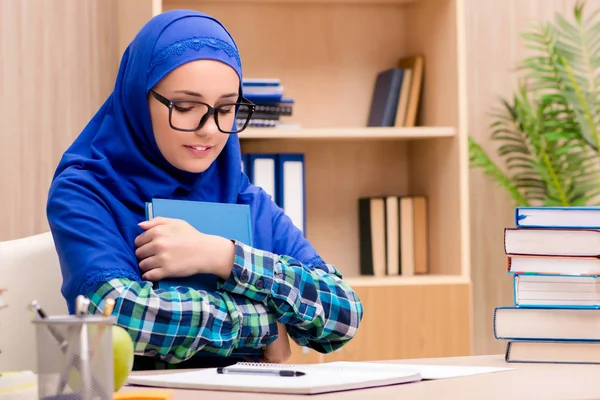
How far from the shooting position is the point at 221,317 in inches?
59.4

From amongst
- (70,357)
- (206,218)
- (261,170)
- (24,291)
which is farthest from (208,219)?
(261,170)

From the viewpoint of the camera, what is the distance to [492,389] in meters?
1.12

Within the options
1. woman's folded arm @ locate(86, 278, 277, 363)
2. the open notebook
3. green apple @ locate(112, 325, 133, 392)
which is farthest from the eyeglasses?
green apple @ locate(112, 325, 133, 392)

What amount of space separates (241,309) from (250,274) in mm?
65

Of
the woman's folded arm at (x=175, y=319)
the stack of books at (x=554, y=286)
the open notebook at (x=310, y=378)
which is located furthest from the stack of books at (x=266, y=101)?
the open notebook at (x=310, y=378)

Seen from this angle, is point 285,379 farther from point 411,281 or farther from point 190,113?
point 411,281

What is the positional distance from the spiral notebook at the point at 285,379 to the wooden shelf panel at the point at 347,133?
5.62 feet

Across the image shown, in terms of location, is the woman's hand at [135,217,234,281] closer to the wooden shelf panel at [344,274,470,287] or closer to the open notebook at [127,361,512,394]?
the open notebook at [127,361,512,394]

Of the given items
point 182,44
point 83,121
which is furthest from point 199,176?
point 83,121

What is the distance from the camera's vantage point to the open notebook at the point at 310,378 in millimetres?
1095

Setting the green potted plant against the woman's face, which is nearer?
the woman's face

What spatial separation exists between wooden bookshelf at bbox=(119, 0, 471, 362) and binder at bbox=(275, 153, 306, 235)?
0.15 meters

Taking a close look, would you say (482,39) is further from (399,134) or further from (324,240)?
(324,240)

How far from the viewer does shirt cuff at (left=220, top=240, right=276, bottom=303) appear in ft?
5.05
